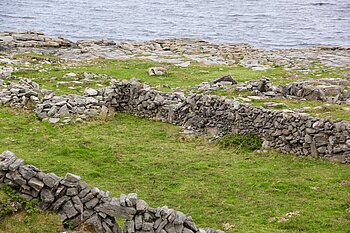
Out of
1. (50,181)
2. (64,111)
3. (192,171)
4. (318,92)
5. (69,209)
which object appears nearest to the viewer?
(69,209)

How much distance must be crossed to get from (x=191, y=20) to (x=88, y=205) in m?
101

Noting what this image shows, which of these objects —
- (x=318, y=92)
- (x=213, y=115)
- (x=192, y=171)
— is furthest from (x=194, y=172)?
(x=318, y=92)

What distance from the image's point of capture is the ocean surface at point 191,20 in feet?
278

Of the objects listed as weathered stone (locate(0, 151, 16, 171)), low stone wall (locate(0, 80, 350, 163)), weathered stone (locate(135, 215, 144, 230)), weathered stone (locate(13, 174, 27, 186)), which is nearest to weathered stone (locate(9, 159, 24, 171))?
weathered stone (locate(0, 151, 16, 171))

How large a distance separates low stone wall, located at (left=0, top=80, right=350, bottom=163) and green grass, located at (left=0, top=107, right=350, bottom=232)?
0.78 metres

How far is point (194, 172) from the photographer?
2012 cm

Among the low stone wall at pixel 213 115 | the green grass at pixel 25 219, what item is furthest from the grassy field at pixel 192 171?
the low stone wall at pixel 213 115

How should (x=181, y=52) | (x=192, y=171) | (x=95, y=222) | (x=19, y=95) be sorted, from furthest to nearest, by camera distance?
(x=181, y=52) < (x=19, y=95) < (x=192, y=171) < (x=95, y=222)

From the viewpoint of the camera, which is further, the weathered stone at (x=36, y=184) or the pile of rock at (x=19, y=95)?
the pile of rock at (x=19, y=95)

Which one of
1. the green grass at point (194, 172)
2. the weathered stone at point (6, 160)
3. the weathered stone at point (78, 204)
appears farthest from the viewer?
the green grass at point (194, 172)

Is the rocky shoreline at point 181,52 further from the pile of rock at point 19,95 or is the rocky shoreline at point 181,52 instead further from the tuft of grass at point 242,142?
the tuft of grass at point 242,142

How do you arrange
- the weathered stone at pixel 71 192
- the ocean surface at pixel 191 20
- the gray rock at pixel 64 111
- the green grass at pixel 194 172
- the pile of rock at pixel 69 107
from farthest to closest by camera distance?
the ocean surface at pixel 191 20 < the gray rock at pixel 64 111 < the pile of rock at pixel 69 107 < the green grass at pixel 194 172 < the weathered stone at pixel 71 192

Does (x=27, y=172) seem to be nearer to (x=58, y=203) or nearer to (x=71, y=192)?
(x=58, y=203)

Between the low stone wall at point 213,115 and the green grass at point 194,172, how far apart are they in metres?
0.78
